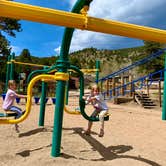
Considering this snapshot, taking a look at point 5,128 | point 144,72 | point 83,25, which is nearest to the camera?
point 83,25

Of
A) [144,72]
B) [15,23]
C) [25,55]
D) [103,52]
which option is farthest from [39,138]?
[103,52]

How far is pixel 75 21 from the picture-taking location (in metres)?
3.50

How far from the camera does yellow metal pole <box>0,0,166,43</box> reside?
3.17 m

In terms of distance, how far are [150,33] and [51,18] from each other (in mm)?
Answer: 1438

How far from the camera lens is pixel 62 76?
416cm

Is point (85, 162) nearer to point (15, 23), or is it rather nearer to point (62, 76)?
point (62, 76)

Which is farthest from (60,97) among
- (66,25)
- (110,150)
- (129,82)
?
(129,82)

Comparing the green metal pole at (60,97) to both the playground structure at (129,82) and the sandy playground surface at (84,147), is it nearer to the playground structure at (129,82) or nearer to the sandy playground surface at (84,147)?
the sandy playground surface at (84,147)

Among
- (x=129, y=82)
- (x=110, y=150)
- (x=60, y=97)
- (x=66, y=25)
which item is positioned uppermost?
(x=129, y=82)

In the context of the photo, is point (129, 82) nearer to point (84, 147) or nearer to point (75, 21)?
point (84, 147)

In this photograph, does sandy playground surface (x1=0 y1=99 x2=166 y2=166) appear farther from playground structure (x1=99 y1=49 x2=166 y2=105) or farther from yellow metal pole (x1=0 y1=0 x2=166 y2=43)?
playground structure (x1=99 y1=49 x2=166 y2=105)

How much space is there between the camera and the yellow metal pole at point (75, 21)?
3.17 metres

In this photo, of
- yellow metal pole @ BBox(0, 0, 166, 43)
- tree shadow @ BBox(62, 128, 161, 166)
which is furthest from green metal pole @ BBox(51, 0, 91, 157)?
tree shadow @ BBox(62, 128, 161, 166)

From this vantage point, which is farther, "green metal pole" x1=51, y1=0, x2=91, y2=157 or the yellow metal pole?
"green metal pole" x1=51, y1=0, x2=91, y2=157
